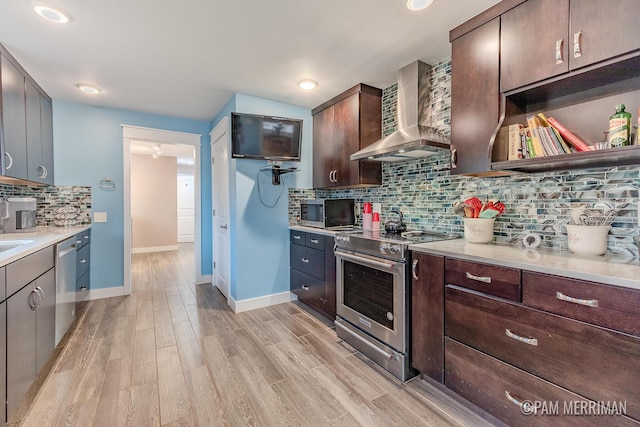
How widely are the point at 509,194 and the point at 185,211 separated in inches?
313

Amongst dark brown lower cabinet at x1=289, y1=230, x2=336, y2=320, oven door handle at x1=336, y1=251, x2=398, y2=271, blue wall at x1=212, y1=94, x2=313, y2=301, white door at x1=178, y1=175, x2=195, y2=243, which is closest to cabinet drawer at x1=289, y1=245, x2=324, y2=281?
dark brown lower cabinet at x1=289, y1=230, x2=336, y2=320

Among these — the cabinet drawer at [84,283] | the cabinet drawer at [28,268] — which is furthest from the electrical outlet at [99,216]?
the cabinet drawer at [28,268]

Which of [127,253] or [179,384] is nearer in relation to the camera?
[179,384]

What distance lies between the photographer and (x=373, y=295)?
2.10 meters

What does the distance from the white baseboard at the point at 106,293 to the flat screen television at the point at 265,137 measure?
239 centimetres

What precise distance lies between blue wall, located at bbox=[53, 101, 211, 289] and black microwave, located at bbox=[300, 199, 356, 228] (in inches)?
94.2

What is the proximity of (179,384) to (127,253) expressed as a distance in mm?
2474

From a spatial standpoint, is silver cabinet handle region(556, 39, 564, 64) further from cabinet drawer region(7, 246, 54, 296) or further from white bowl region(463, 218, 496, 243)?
cabinet drawer region(7, 246, 54, 296)

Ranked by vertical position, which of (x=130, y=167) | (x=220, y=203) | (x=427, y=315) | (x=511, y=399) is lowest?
(x=511, y=399)

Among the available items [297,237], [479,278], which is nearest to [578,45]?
[479,278]

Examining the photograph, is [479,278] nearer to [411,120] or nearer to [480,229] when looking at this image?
[480,229]

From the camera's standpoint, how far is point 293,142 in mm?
3139

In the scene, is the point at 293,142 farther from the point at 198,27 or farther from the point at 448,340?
the point at 448,340

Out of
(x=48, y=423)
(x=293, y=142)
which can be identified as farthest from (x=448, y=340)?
(x=293, y=142)
